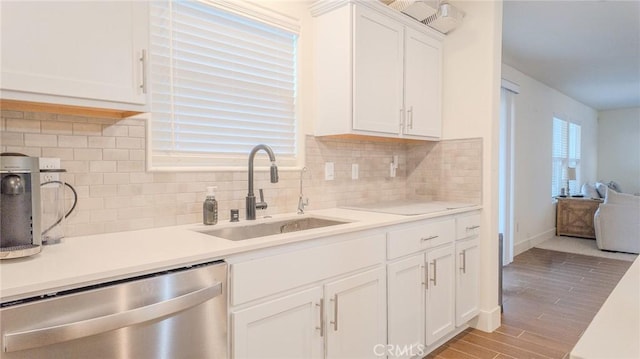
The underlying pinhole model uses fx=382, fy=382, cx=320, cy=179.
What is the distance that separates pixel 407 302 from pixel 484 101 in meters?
1.58

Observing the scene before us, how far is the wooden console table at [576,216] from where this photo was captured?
625 cm

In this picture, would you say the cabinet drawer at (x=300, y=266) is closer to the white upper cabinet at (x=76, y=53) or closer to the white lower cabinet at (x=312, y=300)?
the white lower cabinet at (x=312, y=300)

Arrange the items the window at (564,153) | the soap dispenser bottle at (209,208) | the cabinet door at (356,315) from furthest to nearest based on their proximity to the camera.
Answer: the window at (564,153), the soap dispenser bottle at (209,208), the cabinet door at (356,315)

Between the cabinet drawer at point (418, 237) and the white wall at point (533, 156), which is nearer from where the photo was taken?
the cabinet drawer at point (418, 237)

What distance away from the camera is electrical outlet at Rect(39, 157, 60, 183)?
55.6 inches

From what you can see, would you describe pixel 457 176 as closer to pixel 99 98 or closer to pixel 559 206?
pixel 99 98

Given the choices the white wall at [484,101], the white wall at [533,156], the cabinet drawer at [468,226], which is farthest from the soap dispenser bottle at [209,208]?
the white wall at [533,156]

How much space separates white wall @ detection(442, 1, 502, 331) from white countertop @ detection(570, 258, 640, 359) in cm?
202

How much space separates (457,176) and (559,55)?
284 cm

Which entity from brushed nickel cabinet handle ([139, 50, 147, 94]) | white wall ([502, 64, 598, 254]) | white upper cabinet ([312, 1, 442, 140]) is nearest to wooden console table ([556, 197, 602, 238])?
white wall ([502, 64, 598, 254])

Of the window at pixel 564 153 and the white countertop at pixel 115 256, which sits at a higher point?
the window at pixel 564 153

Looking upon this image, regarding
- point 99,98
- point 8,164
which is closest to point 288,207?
point 99,98

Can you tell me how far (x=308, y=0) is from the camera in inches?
96.0

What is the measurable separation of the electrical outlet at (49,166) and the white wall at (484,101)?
8.38ft
